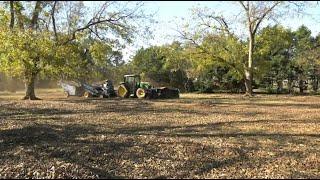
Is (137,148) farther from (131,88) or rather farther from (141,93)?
(131,88)

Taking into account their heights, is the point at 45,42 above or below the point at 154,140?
above

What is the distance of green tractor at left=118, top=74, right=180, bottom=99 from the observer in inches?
1206

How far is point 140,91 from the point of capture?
Result: 30.7m

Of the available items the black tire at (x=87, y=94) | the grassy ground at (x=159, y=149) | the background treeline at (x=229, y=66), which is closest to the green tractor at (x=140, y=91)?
the black tire at (x=87, y=94)

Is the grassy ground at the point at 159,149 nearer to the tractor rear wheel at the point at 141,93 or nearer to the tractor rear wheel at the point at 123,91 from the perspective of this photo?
the tractor rear wheel at the point at 141,93

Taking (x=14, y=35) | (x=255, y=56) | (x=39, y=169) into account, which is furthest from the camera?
(x=255, y=56)

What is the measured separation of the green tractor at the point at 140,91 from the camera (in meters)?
30.6

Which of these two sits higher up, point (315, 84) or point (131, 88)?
point (315, 84)

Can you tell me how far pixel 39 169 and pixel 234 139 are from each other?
4.94m

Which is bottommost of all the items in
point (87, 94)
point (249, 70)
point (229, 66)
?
point (87, 94)

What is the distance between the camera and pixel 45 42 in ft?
83.3

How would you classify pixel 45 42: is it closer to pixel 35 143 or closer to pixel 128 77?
pixel 128 77

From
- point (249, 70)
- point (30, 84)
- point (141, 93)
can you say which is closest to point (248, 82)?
point (249, 70)

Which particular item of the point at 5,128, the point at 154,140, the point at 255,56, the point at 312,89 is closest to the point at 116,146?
the point at 154,140
